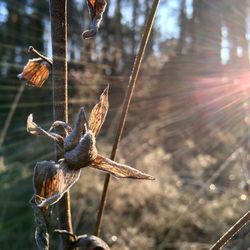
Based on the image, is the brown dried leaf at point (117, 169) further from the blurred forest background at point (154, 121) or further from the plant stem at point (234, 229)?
the blurred forest background at point (154, 121)

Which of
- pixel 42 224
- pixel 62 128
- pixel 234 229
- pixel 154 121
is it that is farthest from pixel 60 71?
pixel 154 121

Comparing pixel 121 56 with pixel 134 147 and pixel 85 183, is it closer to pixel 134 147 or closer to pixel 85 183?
pixel 134 147

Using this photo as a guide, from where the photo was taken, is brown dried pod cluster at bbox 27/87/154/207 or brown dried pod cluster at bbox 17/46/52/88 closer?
brown dried pod cluster at bbox 27/87/154/207

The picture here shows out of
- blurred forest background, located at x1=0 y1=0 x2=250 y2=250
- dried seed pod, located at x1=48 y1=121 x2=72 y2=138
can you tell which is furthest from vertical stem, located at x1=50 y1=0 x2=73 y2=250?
blurred forest background, located at x1=0 y1=0 x2=250 y2=250

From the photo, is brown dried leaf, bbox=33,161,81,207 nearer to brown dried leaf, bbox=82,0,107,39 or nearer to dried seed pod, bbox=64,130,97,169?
dried seed pod, bbox=64,130,97,169

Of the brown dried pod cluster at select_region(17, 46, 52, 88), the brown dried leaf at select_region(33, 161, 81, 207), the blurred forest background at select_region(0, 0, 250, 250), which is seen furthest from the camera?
the blurred forest background at select_region(0, 0, 250, 250)

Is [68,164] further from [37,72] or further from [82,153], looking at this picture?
[37,72]

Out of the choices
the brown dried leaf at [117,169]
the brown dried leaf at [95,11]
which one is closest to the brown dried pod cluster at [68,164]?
the brown dried leaf at [117,169]
